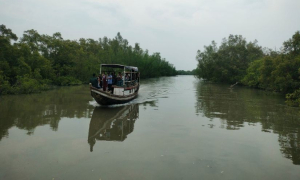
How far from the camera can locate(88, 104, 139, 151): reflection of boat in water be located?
787 centimetres

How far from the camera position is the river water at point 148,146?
207 inches

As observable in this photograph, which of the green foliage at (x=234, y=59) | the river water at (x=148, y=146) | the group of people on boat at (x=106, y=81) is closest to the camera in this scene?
the river water at (x=148, y=146)

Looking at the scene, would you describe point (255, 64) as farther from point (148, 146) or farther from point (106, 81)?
point (148, 146)

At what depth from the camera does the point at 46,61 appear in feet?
92.3

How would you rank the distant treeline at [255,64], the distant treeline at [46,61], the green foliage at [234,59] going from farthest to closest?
1. the green foliage at [234,59]
2. the distant treeline at [46,61]
3. the distant treeline at [255,64]

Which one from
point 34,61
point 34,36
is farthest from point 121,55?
point 34,61

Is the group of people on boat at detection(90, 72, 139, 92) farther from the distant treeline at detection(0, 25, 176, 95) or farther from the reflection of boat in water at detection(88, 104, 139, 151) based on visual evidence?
the distant treeline at detection(0, 25, 176, 95)

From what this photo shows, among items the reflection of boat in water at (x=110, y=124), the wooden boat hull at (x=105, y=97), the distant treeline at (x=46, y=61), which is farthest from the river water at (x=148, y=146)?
the distant treeline at (x=46, y=61)

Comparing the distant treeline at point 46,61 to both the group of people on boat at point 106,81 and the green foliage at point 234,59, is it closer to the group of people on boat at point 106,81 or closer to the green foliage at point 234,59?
the group of people on boat at point 106,81

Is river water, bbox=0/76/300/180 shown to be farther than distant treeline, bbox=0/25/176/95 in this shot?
No

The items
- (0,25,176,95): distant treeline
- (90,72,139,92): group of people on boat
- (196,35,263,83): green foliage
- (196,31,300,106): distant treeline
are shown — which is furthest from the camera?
(196,35,263,83): green foliage

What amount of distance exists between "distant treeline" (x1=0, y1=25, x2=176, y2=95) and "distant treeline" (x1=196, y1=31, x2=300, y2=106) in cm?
1959

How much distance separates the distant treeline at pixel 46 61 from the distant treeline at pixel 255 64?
19.6 meters

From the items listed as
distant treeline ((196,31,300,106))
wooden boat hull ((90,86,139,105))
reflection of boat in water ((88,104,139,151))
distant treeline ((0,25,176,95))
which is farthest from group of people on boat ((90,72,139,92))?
distant treeline ((196,31,300,106))
